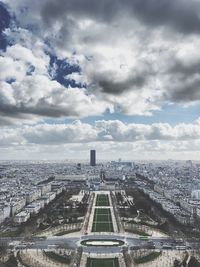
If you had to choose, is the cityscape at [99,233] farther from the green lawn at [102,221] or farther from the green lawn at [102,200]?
the green lawn at [102,200]

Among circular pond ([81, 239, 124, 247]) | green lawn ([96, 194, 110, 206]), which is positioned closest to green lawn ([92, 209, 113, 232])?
circular pond ([81, 239, 124, 247])

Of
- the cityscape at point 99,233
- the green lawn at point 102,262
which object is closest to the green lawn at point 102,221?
the cityscape at point 99,233

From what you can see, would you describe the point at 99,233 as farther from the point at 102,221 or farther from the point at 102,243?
the point at 102,221

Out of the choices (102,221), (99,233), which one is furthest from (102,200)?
(99,233)

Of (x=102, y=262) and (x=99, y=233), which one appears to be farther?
(x=99, y=233)

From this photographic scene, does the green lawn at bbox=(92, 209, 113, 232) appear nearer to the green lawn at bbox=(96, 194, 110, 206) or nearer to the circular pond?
the circular pond

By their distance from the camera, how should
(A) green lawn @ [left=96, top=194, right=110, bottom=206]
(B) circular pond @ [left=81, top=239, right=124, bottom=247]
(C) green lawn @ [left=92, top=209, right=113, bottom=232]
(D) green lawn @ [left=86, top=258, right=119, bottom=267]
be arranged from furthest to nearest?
(A) green lawn @ [left=96, top=194, right=110, bottom=206] < (C) green lawn @ [left=92, top=209, right=113, bottom=232] < (B) circular pond @ [left=81, top=239, right=124, bottom=247] < (D) green lawn @ [left=86, top=258, right=119, bottom=267]
